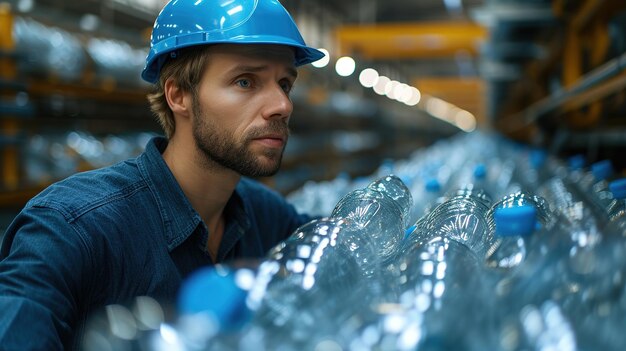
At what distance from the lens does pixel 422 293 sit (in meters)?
0.97

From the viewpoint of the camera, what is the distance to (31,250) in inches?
53.0

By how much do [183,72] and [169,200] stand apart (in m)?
0.37

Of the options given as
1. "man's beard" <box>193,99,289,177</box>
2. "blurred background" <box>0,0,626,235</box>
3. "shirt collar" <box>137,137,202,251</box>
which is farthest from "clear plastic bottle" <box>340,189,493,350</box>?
"blurred background" <box>0,0,626,235</box>

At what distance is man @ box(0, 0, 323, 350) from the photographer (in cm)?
139

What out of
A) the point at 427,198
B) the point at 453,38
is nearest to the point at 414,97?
the point at 453,38

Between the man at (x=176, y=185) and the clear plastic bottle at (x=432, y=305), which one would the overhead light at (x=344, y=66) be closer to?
the man at (x=176, y=185)

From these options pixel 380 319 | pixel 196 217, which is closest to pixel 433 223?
pixel 196 217

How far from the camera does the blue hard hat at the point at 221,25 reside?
5.49 feet

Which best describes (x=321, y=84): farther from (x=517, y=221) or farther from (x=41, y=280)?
(x=517, y=221)

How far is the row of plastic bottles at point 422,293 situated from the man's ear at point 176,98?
61cm

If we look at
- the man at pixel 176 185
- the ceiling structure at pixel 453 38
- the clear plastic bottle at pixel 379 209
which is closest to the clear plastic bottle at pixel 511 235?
the clear plastic bottle at pixel 379 209

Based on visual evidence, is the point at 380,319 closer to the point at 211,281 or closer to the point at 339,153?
the point at 211,281

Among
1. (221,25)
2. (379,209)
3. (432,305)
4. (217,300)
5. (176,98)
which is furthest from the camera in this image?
(379,209)

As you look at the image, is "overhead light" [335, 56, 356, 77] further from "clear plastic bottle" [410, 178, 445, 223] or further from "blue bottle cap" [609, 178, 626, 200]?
"blue bottle cap" [609, 178, 626, 200]
